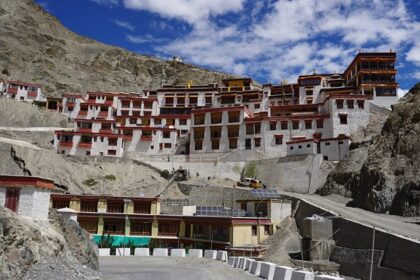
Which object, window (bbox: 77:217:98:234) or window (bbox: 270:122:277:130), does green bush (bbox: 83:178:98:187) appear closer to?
window (bbox: 77:217:98:234)

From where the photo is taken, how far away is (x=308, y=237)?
33.1m

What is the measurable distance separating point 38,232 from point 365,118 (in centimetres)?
5312

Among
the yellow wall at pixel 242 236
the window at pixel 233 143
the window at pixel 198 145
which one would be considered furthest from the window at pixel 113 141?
the yellow wall at pixel 242 236

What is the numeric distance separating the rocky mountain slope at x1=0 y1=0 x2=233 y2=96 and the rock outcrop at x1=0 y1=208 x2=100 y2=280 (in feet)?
247

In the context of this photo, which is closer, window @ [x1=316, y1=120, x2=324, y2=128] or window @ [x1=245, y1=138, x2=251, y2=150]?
window @ [x1=316, y1=120, x2=324, y2=128]

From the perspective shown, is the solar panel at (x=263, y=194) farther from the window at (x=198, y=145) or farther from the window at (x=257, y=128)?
the window at (x=198, y=145)

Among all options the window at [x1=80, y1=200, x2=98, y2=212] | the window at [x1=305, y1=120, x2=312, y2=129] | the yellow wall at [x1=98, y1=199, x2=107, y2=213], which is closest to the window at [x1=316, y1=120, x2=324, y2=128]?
the window at [x1=305, y1=120, x2=312, y2=129]

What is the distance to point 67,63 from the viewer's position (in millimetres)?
115750

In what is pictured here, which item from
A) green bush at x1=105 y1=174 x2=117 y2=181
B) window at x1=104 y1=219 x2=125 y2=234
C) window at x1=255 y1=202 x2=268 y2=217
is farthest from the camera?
green bush at x1=105 y1=174 x2=117 y2=181

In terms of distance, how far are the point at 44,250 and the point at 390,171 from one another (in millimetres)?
33468

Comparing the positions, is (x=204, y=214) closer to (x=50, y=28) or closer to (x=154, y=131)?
(x=154, y=131)

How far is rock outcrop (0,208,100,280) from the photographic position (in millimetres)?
17319

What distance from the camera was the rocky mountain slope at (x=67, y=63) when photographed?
337 feet

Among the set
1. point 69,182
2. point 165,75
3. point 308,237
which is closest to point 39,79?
point 165,75
